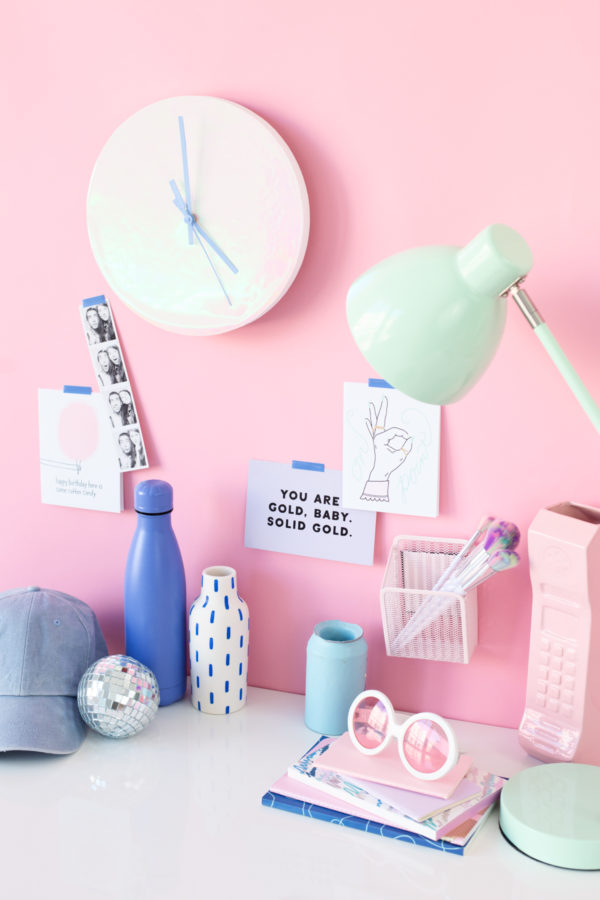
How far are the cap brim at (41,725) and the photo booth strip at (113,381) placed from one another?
341 mm

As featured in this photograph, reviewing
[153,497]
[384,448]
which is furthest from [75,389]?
[384,448]

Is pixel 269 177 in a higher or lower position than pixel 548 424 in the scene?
higher

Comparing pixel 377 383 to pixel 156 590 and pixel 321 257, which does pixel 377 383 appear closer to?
pixel 321 257

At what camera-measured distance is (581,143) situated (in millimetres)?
985

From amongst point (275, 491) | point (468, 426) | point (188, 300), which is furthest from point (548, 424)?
point (188, 300)

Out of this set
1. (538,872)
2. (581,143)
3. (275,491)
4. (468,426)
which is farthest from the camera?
(275,491)

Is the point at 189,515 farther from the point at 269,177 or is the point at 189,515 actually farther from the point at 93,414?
the point at 269,177

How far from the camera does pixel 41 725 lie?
1050 millimetres

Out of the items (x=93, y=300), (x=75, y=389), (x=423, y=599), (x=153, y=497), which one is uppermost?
(x=93, y=300)

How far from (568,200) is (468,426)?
0.29 meters

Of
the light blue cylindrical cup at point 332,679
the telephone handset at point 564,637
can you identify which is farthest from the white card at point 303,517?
the telephone handset at point 564,637

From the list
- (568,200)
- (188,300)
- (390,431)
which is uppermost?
(568,200)

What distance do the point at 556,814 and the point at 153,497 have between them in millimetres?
600

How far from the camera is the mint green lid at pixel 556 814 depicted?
866 mm
